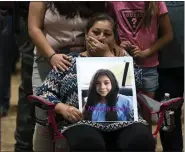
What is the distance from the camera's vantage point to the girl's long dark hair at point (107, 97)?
8.04ft

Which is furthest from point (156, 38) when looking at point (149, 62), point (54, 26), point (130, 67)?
point (54, 26)

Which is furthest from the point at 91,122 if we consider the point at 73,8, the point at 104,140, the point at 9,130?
the point at 9,130

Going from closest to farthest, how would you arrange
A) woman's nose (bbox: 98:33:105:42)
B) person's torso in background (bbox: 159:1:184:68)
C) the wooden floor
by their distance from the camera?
woman's nose (bbox: 98:33:105:42) < person's torso in background (bbox: 159:1:184:68) < the wooden floor

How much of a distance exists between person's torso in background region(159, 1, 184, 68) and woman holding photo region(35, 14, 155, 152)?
35cm

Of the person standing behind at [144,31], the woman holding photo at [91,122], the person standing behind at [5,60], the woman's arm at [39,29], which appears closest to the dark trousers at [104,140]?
the woman holding photo at [91,122]

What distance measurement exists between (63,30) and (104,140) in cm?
61

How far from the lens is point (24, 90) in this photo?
3061 millimetres

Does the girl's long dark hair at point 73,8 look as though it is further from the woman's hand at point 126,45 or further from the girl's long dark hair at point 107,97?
the girl's long dark hair at point 107,97

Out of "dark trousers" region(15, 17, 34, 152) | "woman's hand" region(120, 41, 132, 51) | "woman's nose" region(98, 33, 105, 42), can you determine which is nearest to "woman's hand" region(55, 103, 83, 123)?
"woman's nose" region(98, 33, 105, 42)

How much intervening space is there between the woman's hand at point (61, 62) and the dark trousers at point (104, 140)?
0.31 meters

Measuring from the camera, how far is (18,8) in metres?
2.99

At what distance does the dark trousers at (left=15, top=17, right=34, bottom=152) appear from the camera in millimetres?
3010

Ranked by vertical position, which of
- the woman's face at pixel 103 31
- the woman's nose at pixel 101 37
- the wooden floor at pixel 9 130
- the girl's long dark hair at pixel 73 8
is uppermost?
the girl's long dark hair at pixel 73 8

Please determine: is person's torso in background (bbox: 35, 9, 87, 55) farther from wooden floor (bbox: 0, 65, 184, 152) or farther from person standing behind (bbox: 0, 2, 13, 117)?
wooden floor (bbox: 0, 65, 184, 152)
